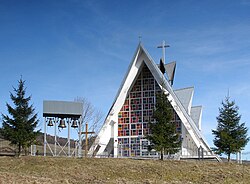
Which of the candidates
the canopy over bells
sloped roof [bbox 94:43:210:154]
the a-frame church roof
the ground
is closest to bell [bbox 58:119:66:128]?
the canopy over bells

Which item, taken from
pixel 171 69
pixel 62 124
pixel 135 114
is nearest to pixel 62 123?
pixel 62 124

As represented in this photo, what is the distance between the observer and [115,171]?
19.3 metres

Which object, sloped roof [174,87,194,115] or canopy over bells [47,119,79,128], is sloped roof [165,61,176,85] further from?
canopy over bells [47,119,79,128]

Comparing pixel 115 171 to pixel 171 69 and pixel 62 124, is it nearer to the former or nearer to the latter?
pixel 62 124

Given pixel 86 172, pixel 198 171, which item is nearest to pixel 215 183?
pixel 198 171

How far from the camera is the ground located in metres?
17.6

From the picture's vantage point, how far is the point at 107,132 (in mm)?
34156

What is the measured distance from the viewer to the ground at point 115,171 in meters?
17.6

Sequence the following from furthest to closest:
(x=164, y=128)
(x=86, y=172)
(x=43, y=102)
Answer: (x=43, y=102), (x=164, y=128), (x=86, y=172)

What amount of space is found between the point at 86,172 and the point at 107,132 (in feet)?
50.1

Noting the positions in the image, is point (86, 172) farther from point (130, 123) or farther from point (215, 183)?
point (130, 123)

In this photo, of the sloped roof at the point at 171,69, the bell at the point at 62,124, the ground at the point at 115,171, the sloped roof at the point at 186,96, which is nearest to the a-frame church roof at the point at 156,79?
the sloped roof at the point at 171,69

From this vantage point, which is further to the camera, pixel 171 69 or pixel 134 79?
pixel 171 69

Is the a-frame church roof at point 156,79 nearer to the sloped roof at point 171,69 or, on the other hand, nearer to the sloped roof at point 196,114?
the sloped roof at point 171,69
